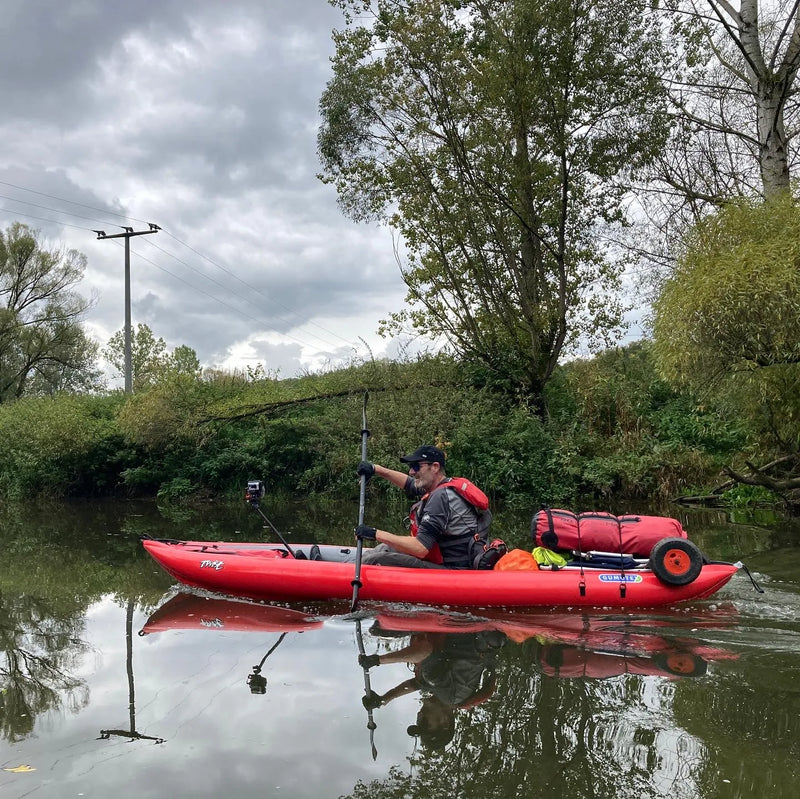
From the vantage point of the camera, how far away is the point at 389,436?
1342 centimetres

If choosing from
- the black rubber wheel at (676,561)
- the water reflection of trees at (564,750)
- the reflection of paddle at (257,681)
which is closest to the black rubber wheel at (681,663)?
the water reflection of trees at (564,750)

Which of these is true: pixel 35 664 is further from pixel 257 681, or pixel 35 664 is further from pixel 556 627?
pixel 556 627

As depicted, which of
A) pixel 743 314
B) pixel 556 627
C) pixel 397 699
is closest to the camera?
pixel 397 699

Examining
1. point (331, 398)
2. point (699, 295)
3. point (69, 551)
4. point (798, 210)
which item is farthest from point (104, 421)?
point (798, 210)

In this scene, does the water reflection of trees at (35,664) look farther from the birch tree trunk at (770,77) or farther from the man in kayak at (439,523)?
the birch tree trunk at (770,77)

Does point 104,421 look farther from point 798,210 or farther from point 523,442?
point 798,210

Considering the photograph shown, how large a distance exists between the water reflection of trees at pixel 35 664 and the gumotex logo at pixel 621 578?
3.65 metres

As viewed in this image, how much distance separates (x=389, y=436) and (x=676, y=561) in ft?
27.6

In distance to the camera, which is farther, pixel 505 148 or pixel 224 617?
pixel 505 148

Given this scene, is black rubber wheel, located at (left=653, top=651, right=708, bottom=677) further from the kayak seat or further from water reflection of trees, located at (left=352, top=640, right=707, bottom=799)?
→ the kayak seat

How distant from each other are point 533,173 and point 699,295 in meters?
5.97

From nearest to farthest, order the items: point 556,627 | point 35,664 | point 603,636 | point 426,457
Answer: point 35,664
point 603,636
point 556,627
point 426,457

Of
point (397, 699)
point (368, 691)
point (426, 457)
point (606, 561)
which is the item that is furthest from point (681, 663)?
point (426, 457)

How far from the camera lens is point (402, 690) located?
12.9ft
